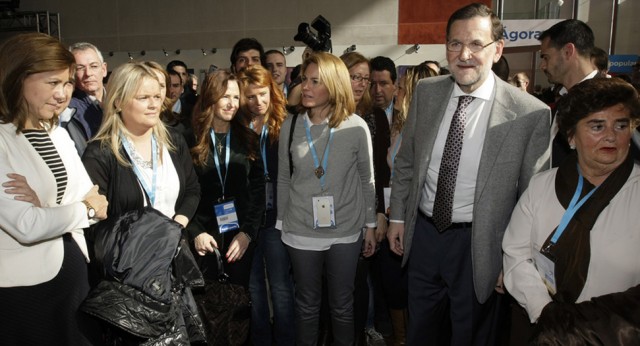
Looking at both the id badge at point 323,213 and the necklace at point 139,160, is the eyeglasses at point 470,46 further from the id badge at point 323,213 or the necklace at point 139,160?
the necklace at point 139,160

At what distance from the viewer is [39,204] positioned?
188cm

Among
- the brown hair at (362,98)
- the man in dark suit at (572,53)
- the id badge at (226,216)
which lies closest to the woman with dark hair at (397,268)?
the brown hair at (362,98)

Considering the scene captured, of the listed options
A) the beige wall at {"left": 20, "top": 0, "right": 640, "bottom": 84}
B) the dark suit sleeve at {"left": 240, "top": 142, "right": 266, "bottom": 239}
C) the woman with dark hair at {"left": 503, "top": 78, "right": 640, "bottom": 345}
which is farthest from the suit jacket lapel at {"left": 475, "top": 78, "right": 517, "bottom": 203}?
the beige wall at {"left": 20, "top": 0, "right": 640, "bottom": 84}

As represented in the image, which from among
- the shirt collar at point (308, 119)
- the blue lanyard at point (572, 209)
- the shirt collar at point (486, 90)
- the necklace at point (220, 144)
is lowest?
the blue lanyard at point (572, 209)

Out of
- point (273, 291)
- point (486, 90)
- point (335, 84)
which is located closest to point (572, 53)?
point (486, 90)

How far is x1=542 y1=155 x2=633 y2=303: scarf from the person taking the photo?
1.72m

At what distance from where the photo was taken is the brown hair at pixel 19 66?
6.17ft

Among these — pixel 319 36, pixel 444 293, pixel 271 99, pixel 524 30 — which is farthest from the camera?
pixel 524 30

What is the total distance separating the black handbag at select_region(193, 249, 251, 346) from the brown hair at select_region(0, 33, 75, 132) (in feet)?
3.78

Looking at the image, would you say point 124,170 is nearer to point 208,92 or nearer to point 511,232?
point 208,92

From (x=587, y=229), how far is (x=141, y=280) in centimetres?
171

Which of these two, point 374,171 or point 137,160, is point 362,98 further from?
point 137,160

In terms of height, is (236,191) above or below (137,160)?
below

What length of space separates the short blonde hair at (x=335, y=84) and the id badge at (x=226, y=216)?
729 millimetres
